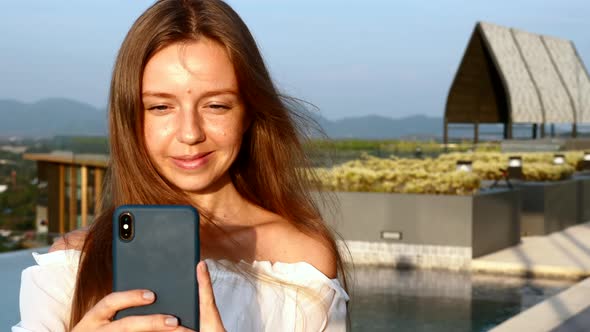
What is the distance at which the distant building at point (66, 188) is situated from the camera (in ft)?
18.4

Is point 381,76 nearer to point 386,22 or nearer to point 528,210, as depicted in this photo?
point 386,22

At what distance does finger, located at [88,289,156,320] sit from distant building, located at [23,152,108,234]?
4.37m

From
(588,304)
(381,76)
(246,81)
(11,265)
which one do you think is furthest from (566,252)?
(381,76)

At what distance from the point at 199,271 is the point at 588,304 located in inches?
158

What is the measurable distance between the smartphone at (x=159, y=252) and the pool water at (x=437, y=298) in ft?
13.6

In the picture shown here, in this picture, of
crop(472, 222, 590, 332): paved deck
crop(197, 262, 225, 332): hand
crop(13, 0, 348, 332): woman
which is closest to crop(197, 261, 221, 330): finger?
crop(197, 262, 225, 332): hand

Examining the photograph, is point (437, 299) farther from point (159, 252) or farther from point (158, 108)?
point (159, 252)

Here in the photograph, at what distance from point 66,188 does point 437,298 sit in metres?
2.87

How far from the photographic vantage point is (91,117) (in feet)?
18.0

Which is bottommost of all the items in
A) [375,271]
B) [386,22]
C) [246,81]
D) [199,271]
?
[375,271]

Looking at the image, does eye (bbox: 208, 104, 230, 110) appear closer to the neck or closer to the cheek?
the cheek

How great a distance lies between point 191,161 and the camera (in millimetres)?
1217

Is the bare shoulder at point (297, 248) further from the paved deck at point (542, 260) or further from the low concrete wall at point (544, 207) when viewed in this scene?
the low concrete wall at point (544, 207)

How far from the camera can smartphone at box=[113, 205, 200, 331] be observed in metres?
0.90
